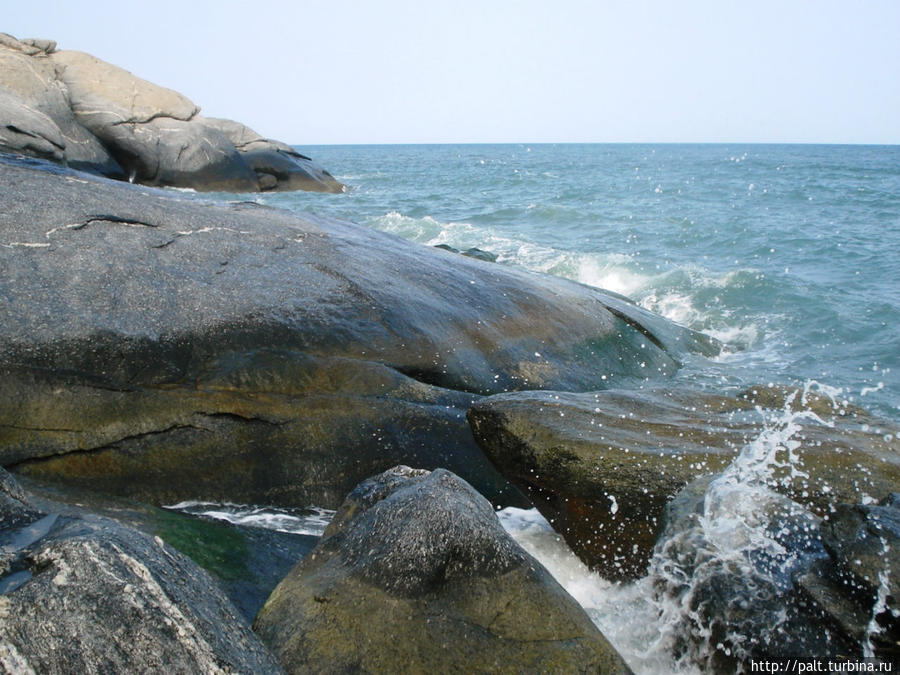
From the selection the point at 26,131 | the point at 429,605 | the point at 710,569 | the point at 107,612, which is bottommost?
the point at 710,569

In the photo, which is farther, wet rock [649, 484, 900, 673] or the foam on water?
the foam on water

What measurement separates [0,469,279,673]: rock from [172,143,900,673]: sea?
6.28ft

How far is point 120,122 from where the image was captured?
2011 centimetres

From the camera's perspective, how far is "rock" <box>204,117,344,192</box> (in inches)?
1015

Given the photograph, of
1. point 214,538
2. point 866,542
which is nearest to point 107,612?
point 214,538

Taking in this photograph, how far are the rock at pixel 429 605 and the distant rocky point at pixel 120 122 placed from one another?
51.4 feet

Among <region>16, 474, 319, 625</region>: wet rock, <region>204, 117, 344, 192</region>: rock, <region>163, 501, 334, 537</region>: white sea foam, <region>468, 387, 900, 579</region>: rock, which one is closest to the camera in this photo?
<region>16, 474, 319, 625</region>: wet rock

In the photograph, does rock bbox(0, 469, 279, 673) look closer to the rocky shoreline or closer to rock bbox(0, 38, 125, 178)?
the rocky shoreline

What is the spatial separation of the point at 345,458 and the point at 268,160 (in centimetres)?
2338

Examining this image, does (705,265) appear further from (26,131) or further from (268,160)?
(268,160)

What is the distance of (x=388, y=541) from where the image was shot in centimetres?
303

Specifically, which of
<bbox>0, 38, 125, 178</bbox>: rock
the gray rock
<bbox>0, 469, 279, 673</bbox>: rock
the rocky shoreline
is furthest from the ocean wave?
the gray rock

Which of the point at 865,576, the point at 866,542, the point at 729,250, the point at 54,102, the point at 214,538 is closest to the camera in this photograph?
the point at 865,576

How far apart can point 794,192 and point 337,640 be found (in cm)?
3042
